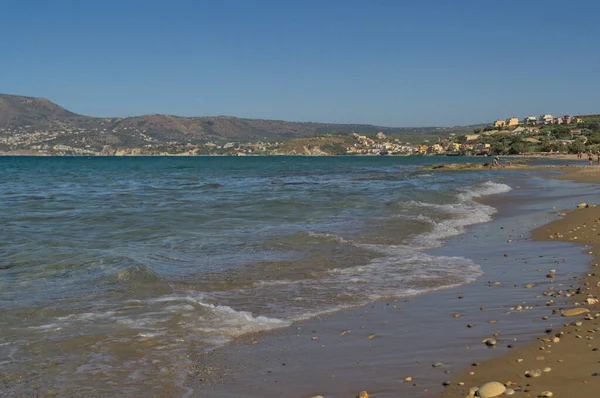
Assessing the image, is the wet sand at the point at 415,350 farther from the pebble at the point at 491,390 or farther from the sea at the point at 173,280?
the sea at the point at 173,280

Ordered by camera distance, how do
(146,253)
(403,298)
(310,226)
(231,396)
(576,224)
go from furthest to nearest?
1. (310,226)
2. (576,224)
3. (146,253)
4. (403,298)
5. (231,396)

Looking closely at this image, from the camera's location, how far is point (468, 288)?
848 cm

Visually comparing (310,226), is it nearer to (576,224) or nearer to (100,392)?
(576,224)

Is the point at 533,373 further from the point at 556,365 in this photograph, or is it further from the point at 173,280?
the point at 173,280

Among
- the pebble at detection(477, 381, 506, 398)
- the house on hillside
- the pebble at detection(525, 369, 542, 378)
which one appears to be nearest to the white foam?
the pebble at detection(525, 369, 542, 378)

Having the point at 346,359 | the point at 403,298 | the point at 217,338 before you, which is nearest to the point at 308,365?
the point at 346,359

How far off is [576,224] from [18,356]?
14.3 meters

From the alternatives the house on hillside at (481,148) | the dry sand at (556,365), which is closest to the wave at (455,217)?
the dry sand at (556,365)

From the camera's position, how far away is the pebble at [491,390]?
4.25 m

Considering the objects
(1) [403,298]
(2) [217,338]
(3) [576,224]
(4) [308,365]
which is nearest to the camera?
(4) [308,365]

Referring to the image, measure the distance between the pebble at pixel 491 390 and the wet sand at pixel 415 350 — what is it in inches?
6.2

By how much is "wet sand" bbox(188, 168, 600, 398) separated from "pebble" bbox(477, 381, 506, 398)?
0.16 metres

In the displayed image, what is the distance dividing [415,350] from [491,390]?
1.36m

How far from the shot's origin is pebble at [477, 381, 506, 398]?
4254 mm
